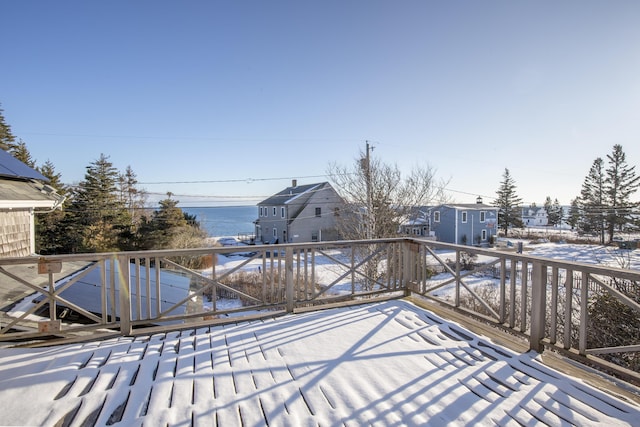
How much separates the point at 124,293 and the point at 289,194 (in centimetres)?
2246

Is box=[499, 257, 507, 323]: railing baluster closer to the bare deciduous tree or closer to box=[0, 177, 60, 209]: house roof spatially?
box=[0, 177, 60, 209]: house roof

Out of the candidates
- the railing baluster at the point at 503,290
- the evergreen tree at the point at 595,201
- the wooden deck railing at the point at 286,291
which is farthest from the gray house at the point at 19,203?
the evergreen tree at the point at 595,201

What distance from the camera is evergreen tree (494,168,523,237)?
111ft

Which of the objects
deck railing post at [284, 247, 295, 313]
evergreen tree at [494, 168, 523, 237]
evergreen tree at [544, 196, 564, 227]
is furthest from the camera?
evergreen tree at [544, 196, 564, 227]

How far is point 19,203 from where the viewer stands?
4.27 m

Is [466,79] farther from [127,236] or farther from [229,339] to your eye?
[127,236]

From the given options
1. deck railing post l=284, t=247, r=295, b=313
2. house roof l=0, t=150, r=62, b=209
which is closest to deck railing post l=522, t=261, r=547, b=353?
deck railing post l=284, t=247, r=295, b=313

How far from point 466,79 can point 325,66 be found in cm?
420

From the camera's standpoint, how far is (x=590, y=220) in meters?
27.9

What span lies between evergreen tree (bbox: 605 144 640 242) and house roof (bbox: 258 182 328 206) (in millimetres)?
25265

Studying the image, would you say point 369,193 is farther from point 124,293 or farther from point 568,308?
point 124,293

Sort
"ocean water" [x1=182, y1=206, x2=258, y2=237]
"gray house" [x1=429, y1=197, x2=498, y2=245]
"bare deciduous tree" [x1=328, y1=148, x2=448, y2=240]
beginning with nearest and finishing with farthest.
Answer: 1. "bare deciduous tree" [x1=328, y1=148, x2=448, y2=240]
2. "gray house" [x1=429, y1=197, x2=498, y2=245]
3. "ocean water" [x1=182, y1=206, x2=258, y2=237]

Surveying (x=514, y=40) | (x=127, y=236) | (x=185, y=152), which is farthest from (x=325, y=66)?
(x=127, y=236)

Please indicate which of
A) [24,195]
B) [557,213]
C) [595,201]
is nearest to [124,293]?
[24,195]
